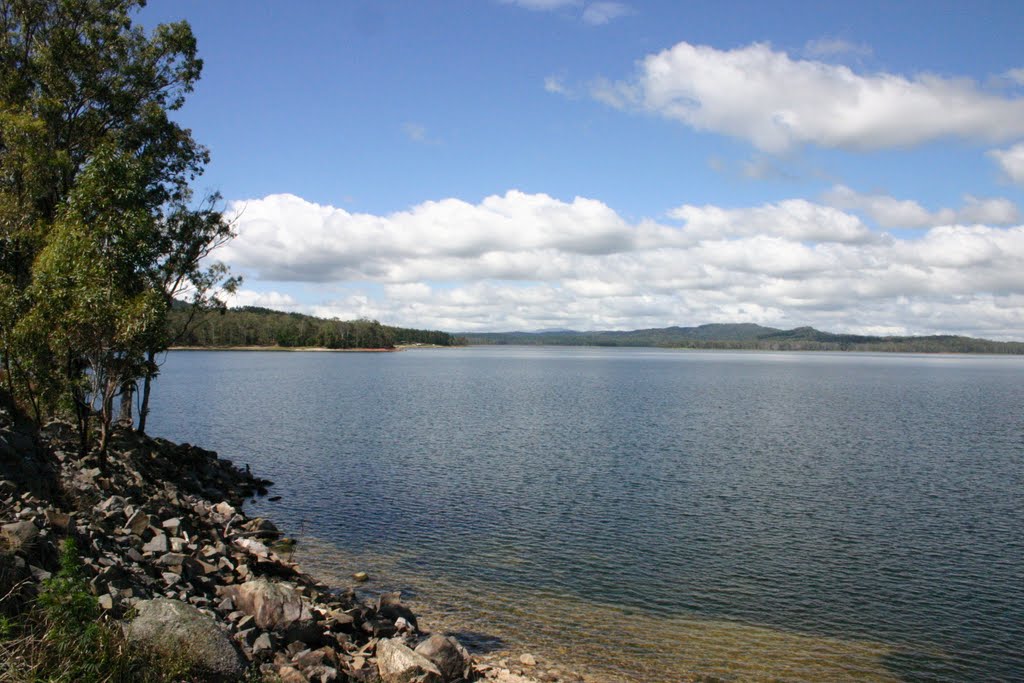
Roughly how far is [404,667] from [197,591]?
6113mm

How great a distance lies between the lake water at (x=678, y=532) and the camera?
20.2 metres

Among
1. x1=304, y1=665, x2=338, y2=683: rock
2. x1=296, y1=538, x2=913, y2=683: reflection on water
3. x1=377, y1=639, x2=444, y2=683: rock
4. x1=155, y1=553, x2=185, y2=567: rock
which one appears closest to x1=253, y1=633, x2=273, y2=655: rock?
x1=304, y1=665, x2=338, y2=683: rock

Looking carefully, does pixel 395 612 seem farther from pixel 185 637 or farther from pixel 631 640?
pixel 185 637

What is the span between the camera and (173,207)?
38.9 m

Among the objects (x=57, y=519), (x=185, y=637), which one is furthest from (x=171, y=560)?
(x=185, y=637)

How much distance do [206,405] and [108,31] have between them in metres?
54.1

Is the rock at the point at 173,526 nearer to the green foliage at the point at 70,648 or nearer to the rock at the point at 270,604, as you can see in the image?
the rock at the point at 270,604

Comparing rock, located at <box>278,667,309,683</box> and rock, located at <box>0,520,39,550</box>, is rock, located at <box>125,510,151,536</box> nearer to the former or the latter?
rock, located at <box>0,520,39,550</box>

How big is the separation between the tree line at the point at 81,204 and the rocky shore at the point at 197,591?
10.4ft

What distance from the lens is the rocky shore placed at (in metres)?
12.4

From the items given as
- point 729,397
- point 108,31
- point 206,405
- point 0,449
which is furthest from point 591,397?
point 0,449

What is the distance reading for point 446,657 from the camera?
16.6 metres

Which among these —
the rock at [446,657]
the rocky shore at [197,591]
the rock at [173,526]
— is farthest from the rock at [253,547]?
the rock at [446,657]

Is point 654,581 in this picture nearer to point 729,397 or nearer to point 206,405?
point 206,405
